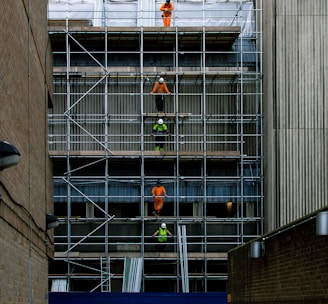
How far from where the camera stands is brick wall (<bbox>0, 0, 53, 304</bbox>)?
11.5 metres

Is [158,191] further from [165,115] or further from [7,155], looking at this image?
[7,155]

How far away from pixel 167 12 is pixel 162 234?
791 cm

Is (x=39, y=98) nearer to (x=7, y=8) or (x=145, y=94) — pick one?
(x=7, y=8)

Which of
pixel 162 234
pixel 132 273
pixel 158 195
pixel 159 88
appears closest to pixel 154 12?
pixel 159 88

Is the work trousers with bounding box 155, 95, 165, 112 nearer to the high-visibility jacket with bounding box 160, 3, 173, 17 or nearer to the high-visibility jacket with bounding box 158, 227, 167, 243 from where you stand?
the high-visibility jacket with bounding box 160, 3, 173, 17

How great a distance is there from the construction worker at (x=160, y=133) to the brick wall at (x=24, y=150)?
10.5 m

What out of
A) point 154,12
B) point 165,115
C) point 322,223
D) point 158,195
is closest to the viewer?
point 322,223

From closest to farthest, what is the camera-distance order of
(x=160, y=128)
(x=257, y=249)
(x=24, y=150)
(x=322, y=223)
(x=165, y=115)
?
(x=322, y=223) < (x=24, y=150) < (x=257, y=249) < (x=160, y=128) < (x=165, y=115)

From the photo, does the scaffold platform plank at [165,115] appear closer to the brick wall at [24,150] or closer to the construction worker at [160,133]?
the construction worker at [160,133]

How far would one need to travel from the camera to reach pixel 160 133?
29406 mm

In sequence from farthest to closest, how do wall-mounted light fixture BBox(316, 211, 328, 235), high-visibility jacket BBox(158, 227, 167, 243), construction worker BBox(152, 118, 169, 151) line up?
construction worker BBox(152, 118, 169, 151) < high-visibility jacket BBox(158, 227, 167, 243) < wall-mounted light fixture BBox(316, 211, 328, 235)

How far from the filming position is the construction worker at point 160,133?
29250 mm

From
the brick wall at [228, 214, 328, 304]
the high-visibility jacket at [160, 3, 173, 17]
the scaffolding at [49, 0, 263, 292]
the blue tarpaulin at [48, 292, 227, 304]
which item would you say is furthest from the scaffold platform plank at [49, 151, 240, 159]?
the brick wall at [228, 214, 328, 304]

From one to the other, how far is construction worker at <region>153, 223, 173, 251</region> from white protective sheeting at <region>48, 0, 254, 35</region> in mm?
7508
